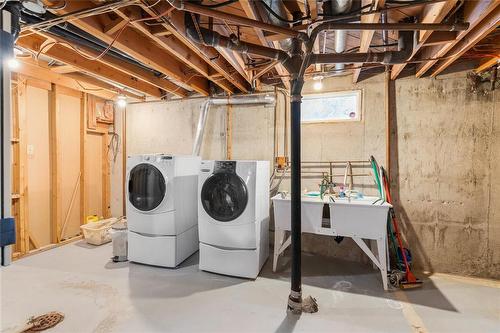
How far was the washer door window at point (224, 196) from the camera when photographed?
106 inches

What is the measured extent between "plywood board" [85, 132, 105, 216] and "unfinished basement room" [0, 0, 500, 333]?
15 cm

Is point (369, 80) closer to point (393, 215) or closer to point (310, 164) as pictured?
point (310, 164)

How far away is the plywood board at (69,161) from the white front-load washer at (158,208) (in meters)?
1.63

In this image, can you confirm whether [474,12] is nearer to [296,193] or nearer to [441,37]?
[441,37]

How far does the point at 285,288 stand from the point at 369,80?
2732 mm

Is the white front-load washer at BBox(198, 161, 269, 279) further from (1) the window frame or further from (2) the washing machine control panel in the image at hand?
(1) the window frame

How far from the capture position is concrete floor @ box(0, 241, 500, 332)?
1969 mm

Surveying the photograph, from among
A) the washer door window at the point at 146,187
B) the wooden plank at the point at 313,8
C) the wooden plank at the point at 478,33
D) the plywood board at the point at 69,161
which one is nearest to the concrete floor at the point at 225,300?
the washer door window at the point at 146,187

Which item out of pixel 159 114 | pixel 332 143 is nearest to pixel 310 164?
pixel 332 143

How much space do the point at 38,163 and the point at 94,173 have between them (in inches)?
36.3

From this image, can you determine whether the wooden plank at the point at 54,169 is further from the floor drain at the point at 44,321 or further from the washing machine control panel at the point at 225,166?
the washing machine control panel at the point at 225,166

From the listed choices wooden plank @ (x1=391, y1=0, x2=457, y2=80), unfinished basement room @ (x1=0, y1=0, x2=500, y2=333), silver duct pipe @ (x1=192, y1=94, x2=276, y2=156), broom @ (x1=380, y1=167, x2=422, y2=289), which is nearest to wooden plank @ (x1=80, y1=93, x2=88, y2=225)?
unfinished basement room @ (x1=0, y1=0, x2=500, y2=333)

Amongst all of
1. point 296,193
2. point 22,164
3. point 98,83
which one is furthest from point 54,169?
point 296,193

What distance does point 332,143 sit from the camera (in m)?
3.30
